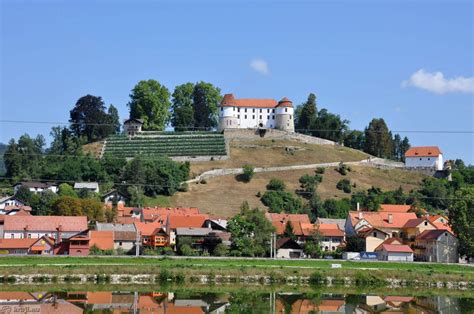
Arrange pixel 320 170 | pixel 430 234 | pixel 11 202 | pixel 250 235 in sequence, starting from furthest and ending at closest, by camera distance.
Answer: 1. pixel 320 170
2. pixel 11 202
3. pixel 430 234
4. pixel 250 235

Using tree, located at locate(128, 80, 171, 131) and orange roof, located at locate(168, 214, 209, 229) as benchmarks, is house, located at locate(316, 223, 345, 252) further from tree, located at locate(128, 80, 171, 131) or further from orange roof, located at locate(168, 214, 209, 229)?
tree, located at locate(128, 80, 171, 131)

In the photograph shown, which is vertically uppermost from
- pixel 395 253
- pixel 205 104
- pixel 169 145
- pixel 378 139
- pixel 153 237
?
pixel 205 104

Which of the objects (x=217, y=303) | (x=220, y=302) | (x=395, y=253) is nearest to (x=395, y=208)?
(x=395, y=253)

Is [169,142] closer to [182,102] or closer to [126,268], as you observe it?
[182,102]

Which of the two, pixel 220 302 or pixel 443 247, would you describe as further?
pixel 443 247

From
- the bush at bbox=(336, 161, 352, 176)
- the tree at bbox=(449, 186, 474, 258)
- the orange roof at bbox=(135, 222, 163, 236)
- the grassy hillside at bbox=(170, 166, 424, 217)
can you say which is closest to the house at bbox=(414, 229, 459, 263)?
the tree at bbox=(449, 186, 474, 258)

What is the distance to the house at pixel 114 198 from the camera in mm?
89000

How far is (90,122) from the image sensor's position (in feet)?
381

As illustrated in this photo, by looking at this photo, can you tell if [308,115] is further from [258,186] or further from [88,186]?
[88,186]

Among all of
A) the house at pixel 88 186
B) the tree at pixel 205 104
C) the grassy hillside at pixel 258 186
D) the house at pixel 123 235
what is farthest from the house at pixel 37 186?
the tree at pixel 205 104

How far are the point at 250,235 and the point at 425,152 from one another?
54.4 metres

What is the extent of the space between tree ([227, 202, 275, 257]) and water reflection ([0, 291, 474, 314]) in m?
18.0

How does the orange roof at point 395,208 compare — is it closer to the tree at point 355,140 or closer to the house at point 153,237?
the house at point 153,237

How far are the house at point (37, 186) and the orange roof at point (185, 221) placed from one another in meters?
22.4
